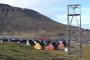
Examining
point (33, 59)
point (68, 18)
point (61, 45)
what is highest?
point (68, 18)

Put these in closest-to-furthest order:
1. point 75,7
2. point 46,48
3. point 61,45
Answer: point 75,7 → point 46,48 → point 61,45

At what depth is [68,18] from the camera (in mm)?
48781

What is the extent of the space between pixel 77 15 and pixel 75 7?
1.25 metres

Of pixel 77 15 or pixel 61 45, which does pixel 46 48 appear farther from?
pixel 77 15

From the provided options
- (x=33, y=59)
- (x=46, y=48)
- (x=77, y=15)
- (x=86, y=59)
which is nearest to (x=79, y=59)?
(x=86, y=59)

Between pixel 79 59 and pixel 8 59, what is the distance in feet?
51.3

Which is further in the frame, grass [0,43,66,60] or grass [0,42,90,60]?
grass [0,42,90,60]

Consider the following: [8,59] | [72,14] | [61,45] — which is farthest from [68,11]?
[61,45]

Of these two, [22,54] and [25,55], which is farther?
[22,54]

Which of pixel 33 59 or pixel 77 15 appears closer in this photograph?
pixel 33 59

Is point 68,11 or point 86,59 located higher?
point 68,11

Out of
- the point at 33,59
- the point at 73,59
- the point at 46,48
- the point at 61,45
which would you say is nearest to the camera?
the point at 33,59

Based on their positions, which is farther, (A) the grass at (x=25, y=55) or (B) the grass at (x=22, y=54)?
(A) the grass at (x=25, y=55)

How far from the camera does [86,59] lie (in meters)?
44.7
